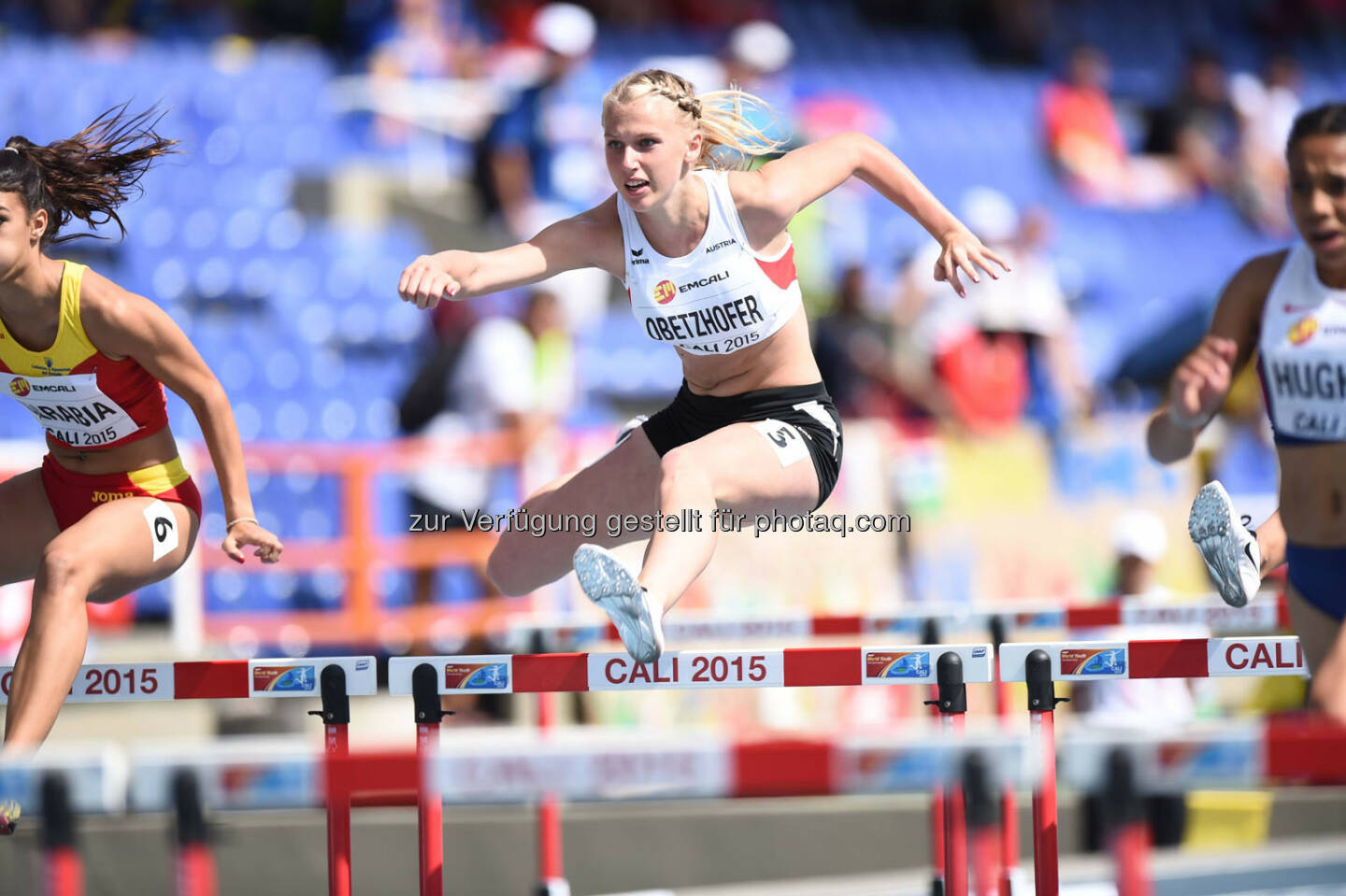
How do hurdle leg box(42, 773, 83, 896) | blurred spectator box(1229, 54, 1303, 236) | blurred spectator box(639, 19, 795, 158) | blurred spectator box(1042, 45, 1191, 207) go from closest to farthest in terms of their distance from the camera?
hurdle leg box(42, 773, 83, 896), blurred spectator box(639, 19, 795, 158), blurred spectator box(1042, 45, 1191, 207), blurred spectator box(1229, 54, 1303, 236)

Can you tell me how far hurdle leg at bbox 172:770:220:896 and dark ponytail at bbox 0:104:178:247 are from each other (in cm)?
200

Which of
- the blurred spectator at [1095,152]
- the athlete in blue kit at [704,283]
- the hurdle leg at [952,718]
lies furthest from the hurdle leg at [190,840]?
the blurred spectator at [1095,152]

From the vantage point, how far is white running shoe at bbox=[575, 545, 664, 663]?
11.4 ft

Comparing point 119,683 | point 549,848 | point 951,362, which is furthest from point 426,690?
point 951,362

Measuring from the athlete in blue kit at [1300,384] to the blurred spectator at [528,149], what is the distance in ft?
20.5

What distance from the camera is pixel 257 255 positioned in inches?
384

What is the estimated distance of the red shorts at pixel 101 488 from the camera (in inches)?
165

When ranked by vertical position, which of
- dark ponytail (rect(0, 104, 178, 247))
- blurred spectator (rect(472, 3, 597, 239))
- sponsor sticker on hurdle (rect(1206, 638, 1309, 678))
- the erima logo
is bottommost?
sponsor sticker on hurdle (rect(1206, 638, 1309, 678))

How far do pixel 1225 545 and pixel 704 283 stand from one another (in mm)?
1494

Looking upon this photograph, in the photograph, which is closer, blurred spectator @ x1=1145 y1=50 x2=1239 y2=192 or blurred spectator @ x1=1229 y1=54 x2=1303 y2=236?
blurred spectator @ x1=1229 y1=54 x2=1303 y2=236

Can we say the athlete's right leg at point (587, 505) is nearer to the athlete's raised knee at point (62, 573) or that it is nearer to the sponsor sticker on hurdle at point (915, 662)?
the sponsor sticker on hurdle at point (915, 662)

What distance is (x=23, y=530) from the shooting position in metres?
4.26

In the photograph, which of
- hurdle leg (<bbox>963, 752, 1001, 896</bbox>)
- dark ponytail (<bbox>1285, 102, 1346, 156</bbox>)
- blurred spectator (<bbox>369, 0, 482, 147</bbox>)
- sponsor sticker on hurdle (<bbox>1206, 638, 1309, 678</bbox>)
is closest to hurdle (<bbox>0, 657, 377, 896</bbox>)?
hurdle leg (<bbox>963, 752, 1001, 896</bbox>)

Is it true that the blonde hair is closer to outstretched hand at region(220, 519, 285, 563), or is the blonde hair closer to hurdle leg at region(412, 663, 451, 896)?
outstretched hand at region(220, 519, 285, 563)
